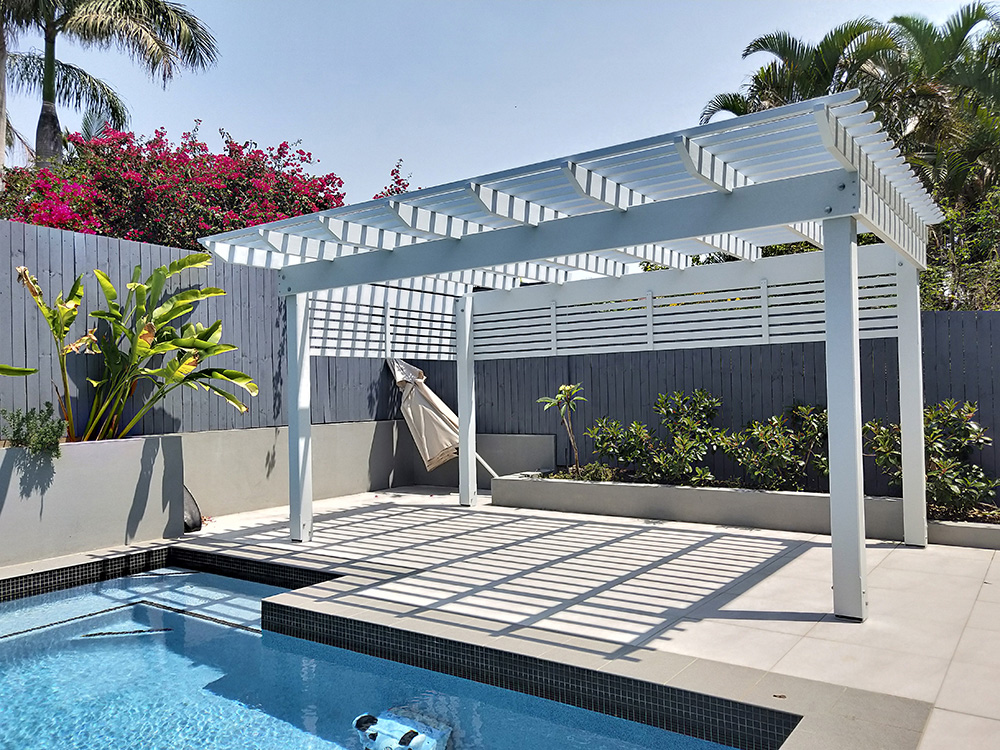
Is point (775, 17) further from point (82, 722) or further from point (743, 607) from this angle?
point (82, 722)

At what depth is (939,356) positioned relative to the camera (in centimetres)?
737

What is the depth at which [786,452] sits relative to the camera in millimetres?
7738

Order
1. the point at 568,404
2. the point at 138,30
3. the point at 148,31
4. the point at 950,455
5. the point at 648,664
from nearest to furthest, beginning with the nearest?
the point at 648,664 < the point at 950,455 < the point at 568,404 < the point at 138,30 < the point at 148,31

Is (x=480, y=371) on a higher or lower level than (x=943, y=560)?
higher

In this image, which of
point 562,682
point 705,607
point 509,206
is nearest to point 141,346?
point 509,206

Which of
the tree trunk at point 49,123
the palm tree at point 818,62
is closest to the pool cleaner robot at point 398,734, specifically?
the palm tree at point 818,62

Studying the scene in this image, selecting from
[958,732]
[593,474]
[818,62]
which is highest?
[818,62]

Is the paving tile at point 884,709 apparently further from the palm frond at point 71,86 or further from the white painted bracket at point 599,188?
the palm frond at point 71,86

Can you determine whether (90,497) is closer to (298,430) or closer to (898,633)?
(298,430)

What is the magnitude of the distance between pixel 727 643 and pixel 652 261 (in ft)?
14.2

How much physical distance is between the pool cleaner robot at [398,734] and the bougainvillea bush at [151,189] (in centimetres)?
1189

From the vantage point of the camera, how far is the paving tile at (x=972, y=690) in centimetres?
327

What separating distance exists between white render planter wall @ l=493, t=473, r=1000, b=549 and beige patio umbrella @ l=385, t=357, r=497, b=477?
1478 millimetres

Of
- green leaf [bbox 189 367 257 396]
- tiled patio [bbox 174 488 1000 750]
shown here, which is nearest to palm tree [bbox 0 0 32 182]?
green leaf [bbox 189 367 257 396]
